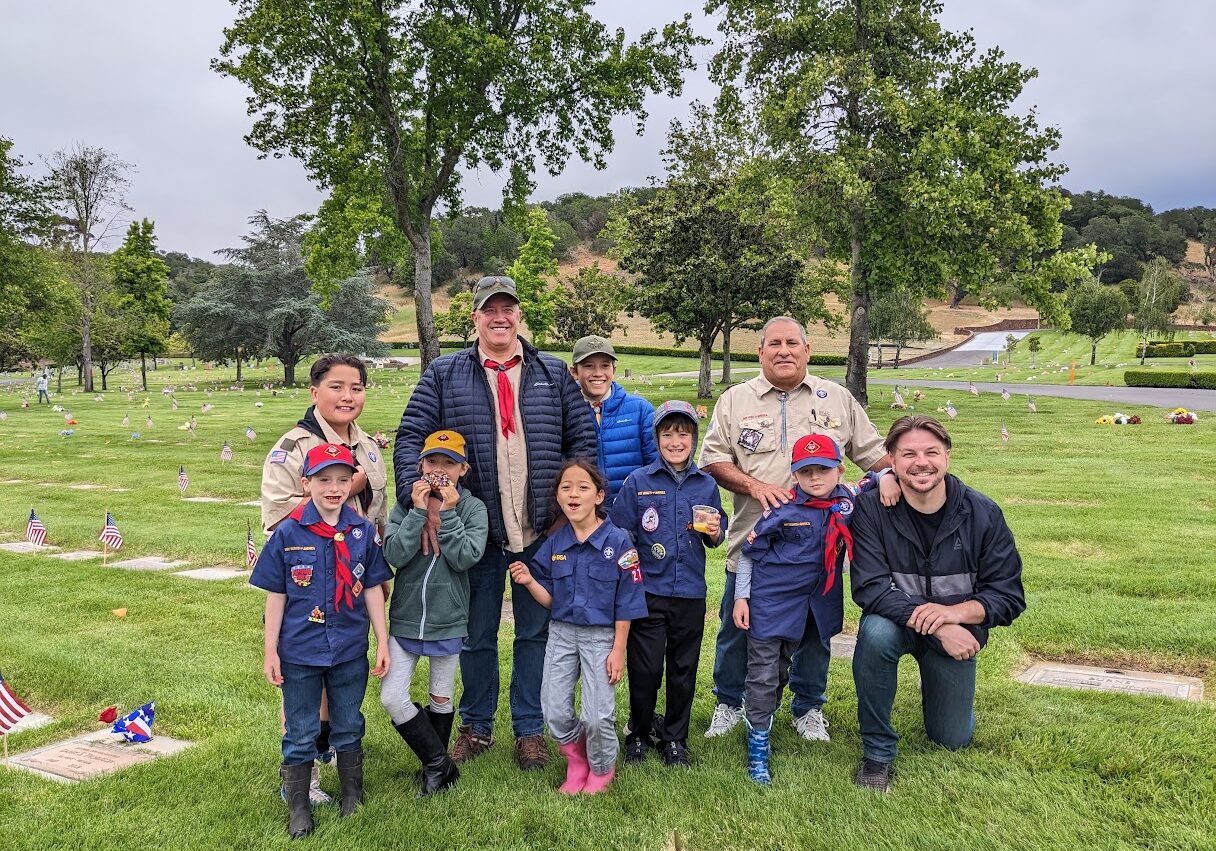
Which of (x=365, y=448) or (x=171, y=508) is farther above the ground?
(x=365, y=448)

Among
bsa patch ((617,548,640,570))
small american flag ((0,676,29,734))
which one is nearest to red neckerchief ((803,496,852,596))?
bsa patch ((617,548,640,570))

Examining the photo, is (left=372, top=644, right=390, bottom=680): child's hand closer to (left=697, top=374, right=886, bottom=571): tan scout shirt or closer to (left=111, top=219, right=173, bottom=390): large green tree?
(left=697, top=374, right=886, bottom=571): tan scout shirt

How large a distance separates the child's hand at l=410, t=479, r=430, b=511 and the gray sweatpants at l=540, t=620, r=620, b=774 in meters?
0.86

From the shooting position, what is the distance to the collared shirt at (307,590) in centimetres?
312

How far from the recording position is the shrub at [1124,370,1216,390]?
89.5 feet

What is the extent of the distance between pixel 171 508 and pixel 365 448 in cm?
876

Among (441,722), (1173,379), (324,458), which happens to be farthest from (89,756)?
(1173,379)

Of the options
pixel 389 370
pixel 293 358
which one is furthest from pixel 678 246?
pixel 389 370

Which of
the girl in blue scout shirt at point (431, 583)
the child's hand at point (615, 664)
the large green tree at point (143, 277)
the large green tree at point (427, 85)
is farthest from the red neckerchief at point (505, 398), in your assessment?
the large green tree at point (143, 277)

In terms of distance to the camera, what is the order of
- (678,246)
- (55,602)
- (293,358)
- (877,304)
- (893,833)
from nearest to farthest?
(893,833)
(55,602)
(678,246)
(293,358)
(877,304)

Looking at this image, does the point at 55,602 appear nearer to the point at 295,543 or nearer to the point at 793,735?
the point at 295,543

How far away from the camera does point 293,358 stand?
4366 centimetres

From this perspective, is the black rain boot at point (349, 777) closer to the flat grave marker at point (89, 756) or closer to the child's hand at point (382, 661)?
the child's hand at point (382, 661)

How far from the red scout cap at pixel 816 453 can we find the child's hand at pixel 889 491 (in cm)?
23
